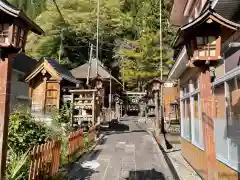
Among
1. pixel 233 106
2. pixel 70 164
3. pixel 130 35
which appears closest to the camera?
pixel 233 106

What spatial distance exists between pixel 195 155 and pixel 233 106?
279 centimetres

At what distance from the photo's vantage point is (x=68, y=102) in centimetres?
1589

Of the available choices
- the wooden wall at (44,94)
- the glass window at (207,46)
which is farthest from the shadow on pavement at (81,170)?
the wooden wall at (44,94)

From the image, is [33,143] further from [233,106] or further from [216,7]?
[216,7]

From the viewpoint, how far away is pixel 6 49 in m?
4.62

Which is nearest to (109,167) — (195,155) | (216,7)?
(195,155)

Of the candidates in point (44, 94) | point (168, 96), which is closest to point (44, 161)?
point (44, 94)

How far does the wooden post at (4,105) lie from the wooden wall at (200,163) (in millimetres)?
4035

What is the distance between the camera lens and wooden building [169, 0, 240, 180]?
171 inches

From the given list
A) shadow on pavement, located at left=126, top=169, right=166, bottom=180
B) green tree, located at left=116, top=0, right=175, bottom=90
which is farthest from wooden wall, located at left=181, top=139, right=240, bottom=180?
green tree, located at left=116, top=0, right=175, bottom=90

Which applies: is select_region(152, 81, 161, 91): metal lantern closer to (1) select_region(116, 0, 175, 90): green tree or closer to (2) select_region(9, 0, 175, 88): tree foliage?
(1) select_region(116, 0, 175, 90): green tree

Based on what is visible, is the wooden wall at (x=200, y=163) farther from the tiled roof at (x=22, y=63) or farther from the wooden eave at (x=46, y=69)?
the tiled roof at (x=22, y=63)

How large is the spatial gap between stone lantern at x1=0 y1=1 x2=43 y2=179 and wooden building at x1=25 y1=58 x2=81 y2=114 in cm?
1105

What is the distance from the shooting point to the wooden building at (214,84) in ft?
14.2
